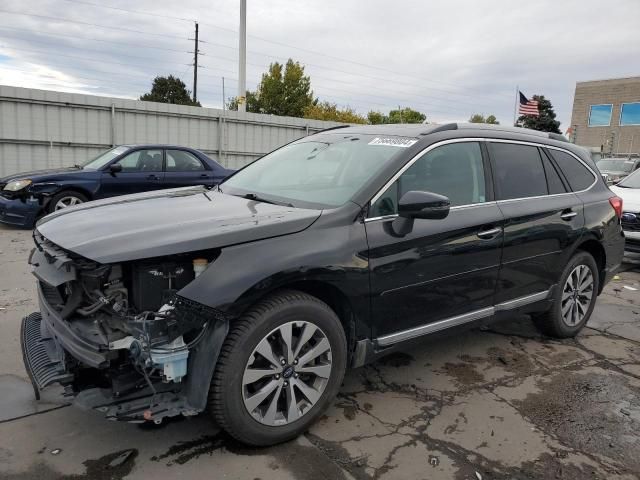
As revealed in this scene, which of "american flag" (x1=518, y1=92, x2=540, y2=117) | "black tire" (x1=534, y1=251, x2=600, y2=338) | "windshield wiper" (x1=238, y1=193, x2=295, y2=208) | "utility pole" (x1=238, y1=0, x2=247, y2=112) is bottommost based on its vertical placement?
"black tire" (x1=534, y1=251, x2=600, y2=338)

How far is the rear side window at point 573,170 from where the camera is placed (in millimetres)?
4391

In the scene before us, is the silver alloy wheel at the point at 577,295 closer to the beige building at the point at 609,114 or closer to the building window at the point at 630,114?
the beige building at the point at 609,114

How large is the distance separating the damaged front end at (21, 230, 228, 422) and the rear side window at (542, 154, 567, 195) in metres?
2.97

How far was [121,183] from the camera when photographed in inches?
362

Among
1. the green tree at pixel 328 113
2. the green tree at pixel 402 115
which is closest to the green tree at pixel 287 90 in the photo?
the green tree at pixel 328 113

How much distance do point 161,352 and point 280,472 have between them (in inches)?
33.6

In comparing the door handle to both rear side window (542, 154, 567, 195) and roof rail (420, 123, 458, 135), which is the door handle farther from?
rear side window (542, 154, 567, 195)

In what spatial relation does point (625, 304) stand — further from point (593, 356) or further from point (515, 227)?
point (515, 227)

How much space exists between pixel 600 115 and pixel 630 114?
245 cm

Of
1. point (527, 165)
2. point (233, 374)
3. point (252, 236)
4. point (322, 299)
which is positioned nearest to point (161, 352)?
point (233, 374)

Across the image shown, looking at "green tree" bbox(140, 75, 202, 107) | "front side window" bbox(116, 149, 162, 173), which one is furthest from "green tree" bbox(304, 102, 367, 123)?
"front side window" bbox(116, 149, 162, 173)

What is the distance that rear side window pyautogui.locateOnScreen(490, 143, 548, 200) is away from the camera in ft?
12.5

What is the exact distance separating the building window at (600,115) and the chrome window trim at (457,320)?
155 ft

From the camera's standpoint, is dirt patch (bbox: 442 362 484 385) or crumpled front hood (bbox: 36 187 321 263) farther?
dirt patch (bbox: 442 362 484 385)
